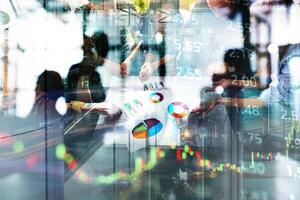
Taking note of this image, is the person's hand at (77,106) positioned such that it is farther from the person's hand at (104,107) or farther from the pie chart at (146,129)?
the pie chart at (146,129)

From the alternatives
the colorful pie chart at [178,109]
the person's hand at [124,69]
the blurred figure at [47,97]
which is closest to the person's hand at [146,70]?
the person's hand at [124,69]

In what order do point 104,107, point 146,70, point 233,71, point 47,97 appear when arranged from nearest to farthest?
1. point 47,97
2. point 233,71
3. point 146,70
4. point 104,107

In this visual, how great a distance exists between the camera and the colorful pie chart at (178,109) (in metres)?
2.15

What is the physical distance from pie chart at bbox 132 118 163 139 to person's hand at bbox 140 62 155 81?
24 cm

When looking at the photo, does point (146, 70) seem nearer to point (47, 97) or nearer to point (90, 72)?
point (90, 72)

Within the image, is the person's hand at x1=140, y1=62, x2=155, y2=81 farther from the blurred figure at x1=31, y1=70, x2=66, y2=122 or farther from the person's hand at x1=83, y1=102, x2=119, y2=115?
the blurred figure at x1=31, y1=70, x2=66, y2=122

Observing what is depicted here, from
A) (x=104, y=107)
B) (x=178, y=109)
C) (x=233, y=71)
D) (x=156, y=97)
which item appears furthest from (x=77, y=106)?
(x=233, y=71)

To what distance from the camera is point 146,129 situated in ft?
7.36

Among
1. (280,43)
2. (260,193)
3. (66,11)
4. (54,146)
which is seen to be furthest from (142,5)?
(260,193)

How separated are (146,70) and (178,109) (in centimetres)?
27

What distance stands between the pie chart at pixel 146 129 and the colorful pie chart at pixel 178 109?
0.11 m

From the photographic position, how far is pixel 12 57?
5.97 ft

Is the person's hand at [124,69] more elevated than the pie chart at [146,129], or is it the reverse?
the person's hand at [124,69]

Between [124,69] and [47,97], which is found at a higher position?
[124,69]
